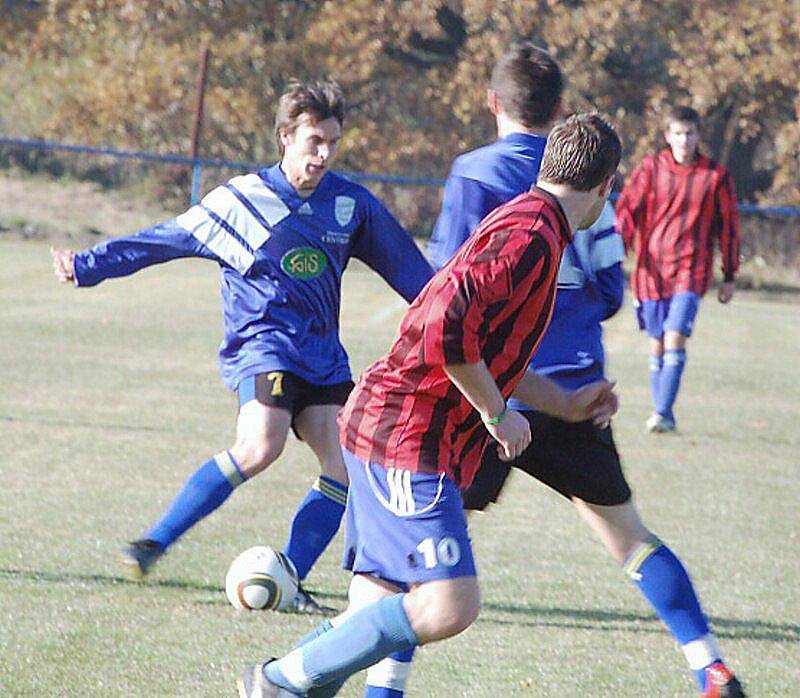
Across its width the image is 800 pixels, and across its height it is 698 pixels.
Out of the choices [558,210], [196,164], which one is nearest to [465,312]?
[558,210]

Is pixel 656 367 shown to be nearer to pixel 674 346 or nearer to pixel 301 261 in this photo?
pixel 674 346

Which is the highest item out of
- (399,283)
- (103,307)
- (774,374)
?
(399,283)

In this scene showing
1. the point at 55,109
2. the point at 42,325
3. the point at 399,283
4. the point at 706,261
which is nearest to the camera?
the point at 399,283

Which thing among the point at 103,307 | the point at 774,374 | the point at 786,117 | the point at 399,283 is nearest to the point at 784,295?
the point at 786,117

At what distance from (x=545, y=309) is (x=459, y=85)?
69.0 ft

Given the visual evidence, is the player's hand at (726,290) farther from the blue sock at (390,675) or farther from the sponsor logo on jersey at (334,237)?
the blue sock at (390,675)

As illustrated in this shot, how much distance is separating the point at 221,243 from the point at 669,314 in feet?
15.6

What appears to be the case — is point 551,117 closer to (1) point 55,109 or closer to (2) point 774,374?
(2) point 774,374

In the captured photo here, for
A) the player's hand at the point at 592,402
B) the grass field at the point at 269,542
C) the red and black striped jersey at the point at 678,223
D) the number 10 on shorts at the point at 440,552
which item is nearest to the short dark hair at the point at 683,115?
A: the red and black striped jersey at the point at 678,223

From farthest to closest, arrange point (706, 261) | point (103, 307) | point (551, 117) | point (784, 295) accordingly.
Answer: point (784, 295) < point (103, 307) < point (706, 261) < point (551, 117)

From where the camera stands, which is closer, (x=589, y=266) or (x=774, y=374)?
(x=589, y=266)

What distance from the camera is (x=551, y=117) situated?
4047 mm

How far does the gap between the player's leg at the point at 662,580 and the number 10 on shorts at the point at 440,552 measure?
3.04 feet

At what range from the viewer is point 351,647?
3.11 m
